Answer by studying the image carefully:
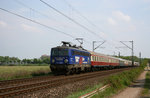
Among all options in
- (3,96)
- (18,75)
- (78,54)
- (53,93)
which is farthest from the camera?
(78,54)

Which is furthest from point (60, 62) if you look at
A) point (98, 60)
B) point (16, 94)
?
point (98, 60)

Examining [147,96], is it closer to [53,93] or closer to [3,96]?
[53,93]

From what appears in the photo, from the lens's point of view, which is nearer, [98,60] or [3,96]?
[3,96]

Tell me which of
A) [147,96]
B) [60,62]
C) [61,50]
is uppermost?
[61,50]

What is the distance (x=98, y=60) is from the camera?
114 ft

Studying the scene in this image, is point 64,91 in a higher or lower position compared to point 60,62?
lower

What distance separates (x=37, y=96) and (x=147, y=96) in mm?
7000

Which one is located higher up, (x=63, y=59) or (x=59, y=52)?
(x=59, y=52)

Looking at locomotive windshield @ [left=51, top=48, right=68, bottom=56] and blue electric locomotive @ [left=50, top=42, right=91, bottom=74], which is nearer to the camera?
blue electric locomotive @ [left=50, top=42, right=91, bottom=74]

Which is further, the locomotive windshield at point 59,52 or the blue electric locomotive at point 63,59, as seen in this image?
the locomotive windshield at point 59,52

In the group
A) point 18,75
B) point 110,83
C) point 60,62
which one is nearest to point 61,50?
point 60,62

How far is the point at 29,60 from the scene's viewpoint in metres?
138

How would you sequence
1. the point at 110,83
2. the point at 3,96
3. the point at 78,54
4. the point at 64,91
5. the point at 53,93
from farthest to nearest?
the point at 78,54 < the point at 110,83 < the point at 64,91 < the point at 53,93 < the point at 3,96

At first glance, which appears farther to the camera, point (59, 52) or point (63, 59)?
point (59, 52)
